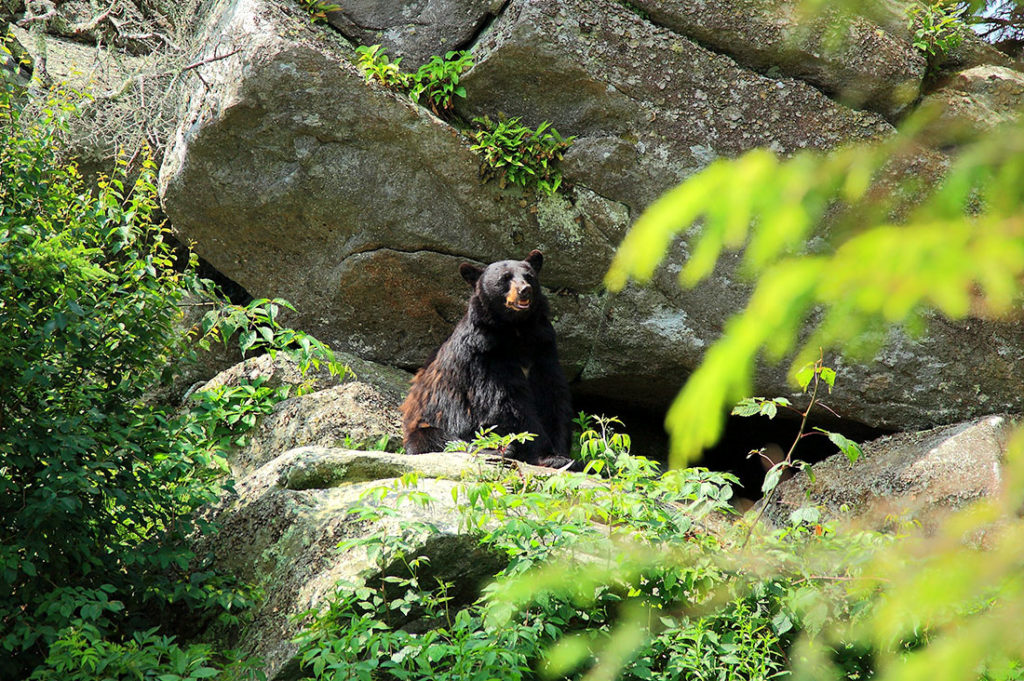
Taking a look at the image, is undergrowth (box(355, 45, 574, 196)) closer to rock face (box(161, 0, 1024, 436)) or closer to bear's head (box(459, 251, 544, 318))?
rock face (box(161, 0, 1024, 436))

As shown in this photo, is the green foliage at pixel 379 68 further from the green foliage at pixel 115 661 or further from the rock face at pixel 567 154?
the green foliage at pixel 115 661

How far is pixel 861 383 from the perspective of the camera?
22.7 ft

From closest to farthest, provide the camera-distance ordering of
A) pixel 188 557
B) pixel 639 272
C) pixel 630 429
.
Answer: pixel 639 272
pixel 188 557
pixel 630 429

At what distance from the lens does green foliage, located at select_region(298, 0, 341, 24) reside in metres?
6.89

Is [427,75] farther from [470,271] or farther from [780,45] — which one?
[780,45]

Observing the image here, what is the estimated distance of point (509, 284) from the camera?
645 cm

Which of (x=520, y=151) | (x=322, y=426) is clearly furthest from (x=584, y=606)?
(x=520, y=151)

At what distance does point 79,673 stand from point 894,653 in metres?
3.39

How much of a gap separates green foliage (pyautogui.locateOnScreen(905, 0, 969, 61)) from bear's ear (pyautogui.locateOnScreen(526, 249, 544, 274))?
11.6 feet

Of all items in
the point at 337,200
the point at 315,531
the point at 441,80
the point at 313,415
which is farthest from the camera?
the point at 337,200

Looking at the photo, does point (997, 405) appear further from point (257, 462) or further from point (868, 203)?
point (868, 203)

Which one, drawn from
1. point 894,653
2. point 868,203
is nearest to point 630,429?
point 894,653

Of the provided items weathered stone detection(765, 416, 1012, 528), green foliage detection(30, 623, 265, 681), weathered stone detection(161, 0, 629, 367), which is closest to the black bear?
weathered stone detection(161, 0, 629, 367)

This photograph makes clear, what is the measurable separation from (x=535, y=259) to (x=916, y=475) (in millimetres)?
3355
